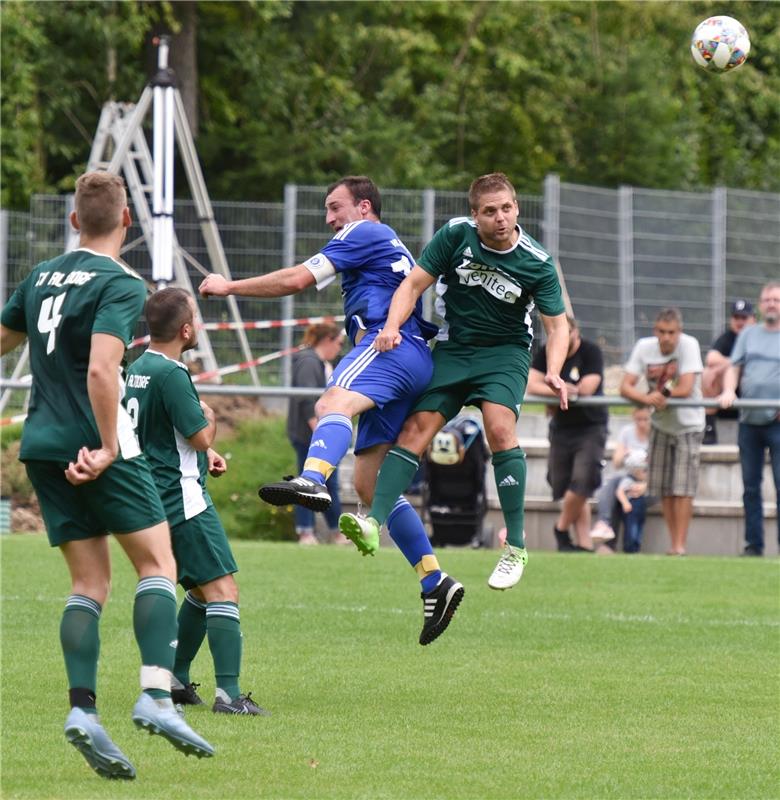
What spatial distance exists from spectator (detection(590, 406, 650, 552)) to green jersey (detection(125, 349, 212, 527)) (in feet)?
28.7

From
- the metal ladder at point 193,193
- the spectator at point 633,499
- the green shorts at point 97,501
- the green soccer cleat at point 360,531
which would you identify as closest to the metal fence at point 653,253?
the metal ladder at point 193,193

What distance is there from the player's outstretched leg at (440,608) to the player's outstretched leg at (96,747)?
2.70m

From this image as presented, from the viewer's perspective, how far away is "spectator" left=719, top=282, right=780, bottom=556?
48.9ft

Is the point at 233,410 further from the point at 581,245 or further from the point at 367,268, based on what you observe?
the point at 367,268

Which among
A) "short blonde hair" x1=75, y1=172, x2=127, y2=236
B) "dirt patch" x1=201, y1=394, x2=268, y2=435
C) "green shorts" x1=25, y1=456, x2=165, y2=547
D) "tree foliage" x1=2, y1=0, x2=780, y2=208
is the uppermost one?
"tree foliage" x1=2, y1=0, x2=780, y2=208

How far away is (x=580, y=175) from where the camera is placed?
36.3 m

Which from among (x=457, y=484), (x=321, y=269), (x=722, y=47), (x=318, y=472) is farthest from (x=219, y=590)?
(x=457, y=484)

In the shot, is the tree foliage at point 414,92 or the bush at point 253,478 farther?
the tree foliage at point 414,92

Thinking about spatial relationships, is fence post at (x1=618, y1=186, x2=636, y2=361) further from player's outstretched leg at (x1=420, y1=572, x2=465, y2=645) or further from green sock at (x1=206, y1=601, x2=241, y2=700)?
green sock at (x1=206, y1=601, x2=241, y2=700)

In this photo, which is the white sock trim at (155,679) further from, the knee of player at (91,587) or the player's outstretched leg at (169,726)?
the knee of player at (91,587)

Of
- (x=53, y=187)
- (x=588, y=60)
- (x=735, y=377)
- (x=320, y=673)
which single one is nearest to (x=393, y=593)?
(x=320, y=673)

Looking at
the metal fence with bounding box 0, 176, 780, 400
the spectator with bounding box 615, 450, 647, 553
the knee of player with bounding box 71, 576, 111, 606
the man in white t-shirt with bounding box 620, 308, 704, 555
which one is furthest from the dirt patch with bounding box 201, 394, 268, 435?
the knee of player with bounding box 71, 576, 111, 606

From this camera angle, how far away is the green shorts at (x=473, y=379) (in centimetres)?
871

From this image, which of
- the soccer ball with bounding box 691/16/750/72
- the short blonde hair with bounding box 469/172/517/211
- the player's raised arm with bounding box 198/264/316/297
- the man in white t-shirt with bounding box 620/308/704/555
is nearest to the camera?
the player's raised arm with bounding box 198/264/316/297
